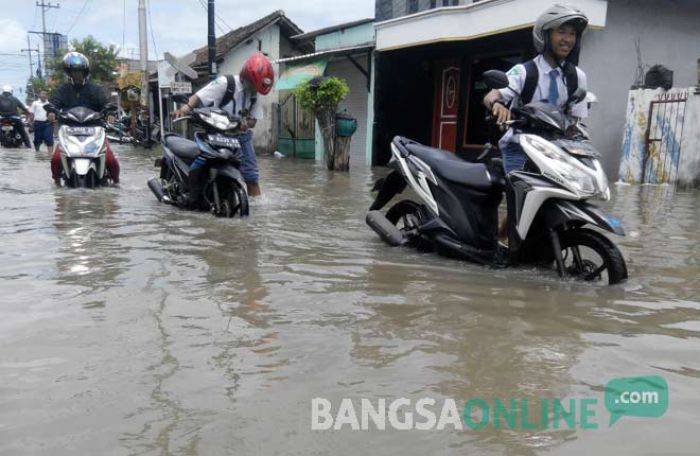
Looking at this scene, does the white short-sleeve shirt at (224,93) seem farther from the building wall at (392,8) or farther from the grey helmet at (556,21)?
the building wall at (392,8)

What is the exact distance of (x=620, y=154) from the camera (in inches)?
429

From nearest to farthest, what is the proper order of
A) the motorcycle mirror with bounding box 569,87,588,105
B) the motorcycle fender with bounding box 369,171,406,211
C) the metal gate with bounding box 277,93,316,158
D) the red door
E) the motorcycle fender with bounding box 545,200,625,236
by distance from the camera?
the motorcycle fender with bounding box 545,200,625,236
the motorcycle mirror with bounding box 569,87,588,105
the motorcycle fender with bounding box 369,171,406,211
the red door
the metal gate with bounding box 277,93,316,158

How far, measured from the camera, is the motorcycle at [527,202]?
11.4 ft

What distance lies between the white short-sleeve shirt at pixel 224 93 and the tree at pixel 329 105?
566 cm

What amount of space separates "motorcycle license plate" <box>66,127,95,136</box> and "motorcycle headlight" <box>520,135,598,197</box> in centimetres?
563

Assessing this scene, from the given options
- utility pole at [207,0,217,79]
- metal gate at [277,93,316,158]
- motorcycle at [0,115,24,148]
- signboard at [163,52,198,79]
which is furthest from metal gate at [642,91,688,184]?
motorcycle at [0,115,24,148]

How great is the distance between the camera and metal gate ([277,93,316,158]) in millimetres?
18375

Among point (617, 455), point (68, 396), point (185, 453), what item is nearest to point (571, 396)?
point (617, 455)

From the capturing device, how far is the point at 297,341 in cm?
258

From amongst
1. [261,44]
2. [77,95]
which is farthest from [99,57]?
[77,95]

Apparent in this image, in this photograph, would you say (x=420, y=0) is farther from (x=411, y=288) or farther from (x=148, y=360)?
(x=148, y=360)

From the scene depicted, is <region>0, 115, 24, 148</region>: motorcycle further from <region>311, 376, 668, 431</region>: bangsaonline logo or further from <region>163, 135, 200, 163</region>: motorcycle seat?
<region>311, 376, 668, 431</region>: bangsaonline logo

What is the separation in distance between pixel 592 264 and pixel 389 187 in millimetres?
1862

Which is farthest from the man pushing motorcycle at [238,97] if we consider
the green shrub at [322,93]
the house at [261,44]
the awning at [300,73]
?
the house at [261,44]
